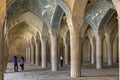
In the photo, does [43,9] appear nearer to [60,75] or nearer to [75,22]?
[75,22]

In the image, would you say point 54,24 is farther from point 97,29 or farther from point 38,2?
point 97,29

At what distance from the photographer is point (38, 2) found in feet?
57.8

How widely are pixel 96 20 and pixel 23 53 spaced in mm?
26391

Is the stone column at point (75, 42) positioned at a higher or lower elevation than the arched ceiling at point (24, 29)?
lower

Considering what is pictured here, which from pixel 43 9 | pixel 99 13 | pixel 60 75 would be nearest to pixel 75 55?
pixel 60 75

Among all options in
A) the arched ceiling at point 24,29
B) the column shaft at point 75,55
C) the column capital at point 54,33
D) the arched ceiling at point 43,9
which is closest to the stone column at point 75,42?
the column shaft at point 75,55

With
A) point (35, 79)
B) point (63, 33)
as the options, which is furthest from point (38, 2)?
point (63, 33)

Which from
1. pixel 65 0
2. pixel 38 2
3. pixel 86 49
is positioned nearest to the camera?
pixel 65 0

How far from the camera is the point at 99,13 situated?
19.5m

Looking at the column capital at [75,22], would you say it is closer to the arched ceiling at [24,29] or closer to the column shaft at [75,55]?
the column shaft at [75,55]

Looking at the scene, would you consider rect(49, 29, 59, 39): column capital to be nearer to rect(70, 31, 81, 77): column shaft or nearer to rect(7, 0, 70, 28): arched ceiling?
rect(7, 0, 70, 28): arched ceiling

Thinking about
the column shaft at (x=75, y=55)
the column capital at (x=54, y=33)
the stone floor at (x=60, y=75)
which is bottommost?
the stone floor at (x=60, y=75)

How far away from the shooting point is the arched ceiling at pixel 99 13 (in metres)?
18.2

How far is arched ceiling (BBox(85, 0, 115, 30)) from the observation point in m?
18.2
